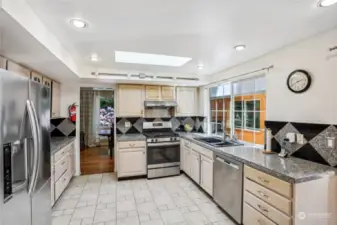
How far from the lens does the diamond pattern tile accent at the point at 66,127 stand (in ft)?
14.1

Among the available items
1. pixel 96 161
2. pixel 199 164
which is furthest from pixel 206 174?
pixel 96 161

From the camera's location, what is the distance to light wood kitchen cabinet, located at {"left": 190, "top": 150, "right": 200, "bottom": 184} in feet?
11.8

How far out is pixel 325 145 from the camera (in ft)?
6.76

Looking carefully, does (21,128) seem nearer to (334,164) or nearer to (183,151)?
(334,164)

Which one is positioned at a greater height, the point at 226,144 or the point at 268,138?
the point at 268,138

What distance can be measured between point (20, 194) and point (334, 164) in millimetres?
2843

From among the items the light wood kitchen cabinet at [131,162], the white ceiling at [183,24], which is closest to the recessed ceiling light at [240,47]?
the white ceiling at [183,24]

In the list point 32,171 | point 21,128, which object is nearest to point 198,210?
point 32,171

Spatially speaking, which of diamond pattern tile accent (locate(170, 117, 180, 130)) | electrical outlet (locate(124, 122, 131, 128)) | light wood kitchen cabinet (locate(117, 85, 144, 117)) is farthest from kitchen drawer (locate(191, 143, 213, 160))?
electrical outlet (locate(124, 122, 131, 128))

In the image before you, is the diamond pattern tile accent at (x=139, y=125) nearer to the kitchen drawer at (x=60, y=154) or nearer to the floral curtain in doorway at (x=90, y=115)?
the kitchen drawer at (x=60, y=154)

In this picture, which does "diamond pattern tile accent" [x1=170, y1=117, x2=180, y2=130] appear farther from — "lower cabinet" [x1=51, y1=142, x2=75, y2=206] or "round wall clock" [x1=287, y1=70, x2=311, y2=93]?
"round wall clock" [x1=287, y1=70, x2=311, y2=93]

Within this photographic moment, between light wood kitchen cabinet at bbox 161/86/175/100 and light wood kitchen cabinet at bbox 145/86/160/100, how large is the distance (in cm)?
12

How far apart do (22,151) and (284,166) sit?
2.40m

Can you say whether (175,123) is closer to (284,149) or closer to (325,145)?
(284,149)
